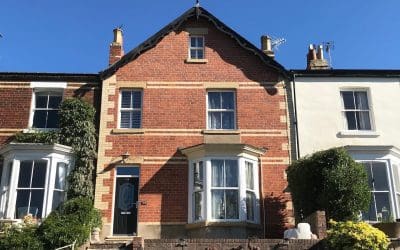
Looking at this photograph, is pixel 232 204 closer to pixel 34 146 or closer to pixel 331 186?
pixel 331 186

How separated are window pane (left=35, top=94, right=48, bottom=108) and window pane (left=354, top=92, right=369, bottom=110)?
40.8 ft

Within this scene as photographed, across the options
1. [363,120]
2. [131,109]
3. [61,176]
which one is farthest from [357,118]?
[61,176]

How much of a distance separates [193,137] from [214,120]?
1125mm

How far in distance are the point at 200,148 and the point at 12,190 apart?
677cm

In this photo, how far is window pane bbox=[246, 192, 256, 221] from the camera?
741 inches

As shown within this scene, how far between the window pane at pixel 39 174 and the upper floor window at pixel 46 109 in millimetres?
1939

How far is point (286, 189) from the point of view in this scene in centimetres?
1956

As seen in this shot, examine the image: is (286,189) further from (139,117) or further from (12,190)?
(12,190)

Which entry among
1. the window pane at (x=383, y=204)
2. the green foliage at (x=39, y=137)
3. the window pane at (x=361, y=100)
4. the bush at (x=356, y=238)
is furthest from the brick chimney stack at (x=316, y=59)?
the green foliage at (x=39, y=137)

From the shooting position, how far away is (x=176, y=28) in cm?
2212

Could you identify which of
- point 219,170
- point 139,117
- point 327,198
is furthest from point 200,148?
point 327,198

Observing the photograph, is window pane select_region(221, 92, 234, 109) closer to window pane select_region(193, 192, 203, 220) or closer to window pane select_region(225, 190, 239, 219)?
window pane select_region(225, 190, 239, 219)

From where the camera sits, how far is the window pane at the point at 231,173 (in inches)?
745

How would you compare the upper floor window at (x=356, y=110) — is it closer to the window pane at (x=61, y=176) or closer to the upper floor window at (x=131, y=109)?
the upper floor window at (x=131, y=109)
